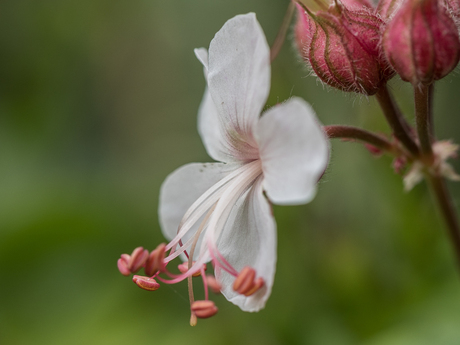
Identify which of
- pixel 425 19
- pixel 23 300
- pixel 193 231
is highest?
pixel 425 19

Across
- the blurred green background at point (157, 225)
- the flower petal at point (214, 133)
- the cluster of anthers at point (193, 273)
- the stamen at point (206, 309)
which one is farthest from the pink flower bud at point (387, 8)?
the stamen at point (206, 309)

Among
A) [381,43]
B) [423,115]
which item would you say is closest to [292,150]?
[381,43]

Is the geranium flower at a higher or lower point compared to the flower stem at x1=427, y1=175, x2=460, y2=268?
higher

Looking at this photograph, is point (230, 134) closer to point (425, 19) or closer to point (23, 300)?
point (425, 19)

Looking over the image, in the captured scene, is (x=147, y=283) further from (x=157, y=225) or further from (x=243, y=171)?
(x=157, y=225)

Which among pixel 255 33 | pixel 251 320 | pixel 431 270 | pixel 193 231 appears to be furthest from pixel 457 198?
pixel 255 33

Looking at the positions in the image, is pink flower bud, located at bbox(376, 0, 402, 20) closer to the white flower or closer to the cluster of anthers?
the white flower

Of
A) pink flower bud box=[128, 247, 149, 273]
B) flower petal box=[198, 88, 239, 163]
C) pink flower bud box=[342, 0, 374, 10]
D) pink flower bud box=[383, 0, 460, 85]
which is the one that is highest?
pink flower bud box=[342, 0, 374, 10]

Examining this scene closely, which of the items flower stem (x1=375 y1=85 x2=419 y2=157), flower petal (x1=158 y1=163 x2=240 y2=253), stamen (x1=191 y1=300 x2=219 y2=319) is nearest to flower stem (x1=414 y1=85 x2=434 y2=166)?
flower stem (x1=375 y1=85 x2=419 y2=157)
